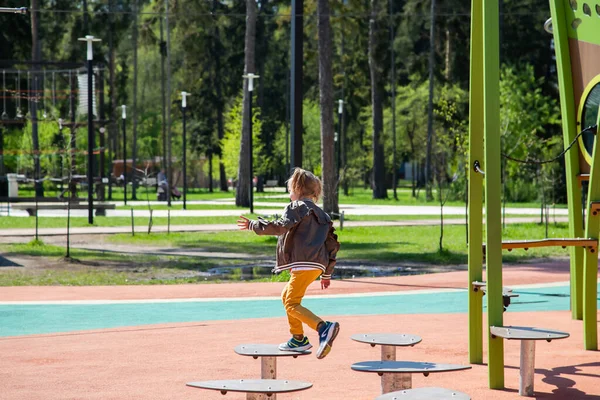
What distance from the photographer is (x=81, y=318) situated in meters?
11.0

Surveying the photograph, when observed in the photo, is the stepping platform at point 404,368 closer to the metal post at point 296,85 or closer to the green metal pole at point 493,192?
the green metal pole at point 493,192

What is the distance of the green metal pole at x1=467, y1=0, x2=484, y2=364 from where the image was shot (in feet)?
25.3

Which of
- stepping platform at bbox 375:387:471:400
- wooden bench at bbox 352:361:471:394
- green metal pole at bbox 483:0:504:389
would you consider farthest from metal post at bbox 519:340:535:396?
stepping platform at bbox 375:387:471:400

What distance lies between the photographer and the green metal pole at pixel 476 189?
773cm

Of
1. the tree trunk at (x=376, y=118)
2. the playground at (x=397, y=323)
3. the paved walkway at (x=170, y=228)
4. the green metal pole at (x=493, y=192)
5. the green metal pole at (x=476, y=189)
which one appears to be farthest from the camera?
the tree trunk at (x=376, y=118)

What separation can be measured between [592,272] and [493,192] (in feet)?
7.76

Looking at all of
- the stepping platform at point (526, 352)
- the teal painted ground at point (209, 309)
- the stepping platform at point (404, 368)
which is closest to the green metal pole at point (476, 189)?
the stepping platform at point (526, 352)

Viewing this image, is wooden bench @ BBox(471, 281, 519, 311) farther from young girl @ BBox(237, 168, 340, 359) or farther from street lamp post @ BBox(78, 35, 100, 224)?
street lamp post @ BBox(78, 35, 100, 224)

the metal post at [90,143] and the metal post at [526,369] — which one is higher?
the metal post at [90,143]

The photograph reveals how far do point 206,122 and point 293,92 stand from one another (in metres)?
56.1

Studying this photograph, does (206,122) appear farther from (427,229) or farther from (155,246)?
(155,246)

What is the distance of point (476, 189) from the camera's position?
26.0 feet

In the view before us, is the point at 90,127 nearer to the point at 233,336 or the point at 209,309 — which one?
the point at 209,309

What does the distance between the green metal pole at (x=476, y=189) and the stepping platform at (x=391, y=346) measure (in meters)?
1.26
